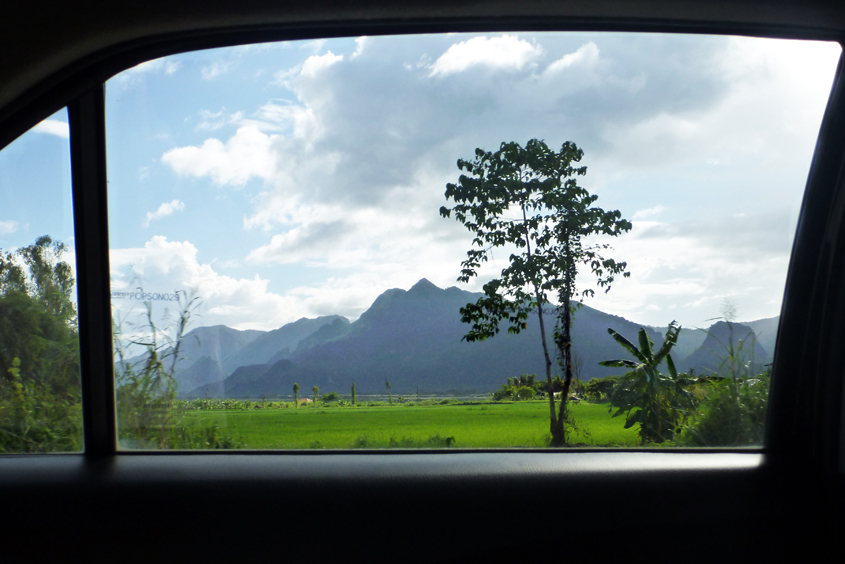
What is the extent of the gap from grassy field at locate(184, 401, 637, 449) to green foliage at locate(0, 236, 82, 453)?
0.47 metres

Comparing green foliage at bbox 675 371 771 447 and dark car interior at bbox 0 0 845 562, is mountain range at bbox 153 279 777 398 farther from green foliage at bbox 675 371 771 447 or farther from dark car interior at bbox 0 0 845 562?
dark car interior at bbox 0 0 845 562

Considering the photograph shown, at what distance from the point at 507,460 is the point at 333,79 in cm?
→ 167

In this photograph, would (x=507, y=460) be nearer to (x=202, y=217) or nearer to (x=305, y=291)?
(x=305, y=291)

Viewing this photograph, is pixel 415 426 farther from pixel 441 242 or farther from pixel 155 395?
pixel 155 395

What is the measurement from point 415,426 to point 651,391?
97 centimetres

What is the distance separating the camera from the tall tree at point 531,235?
2326mm

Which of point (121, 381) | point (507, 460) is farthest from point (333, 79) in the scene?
point (507, 460)

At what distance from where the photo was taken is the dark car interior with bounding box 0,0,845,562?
178cm

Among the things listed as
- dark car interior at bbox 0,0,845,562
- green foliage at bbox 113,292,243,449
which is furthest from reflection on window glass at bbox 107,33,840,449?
dark car interior at bbox 0,0,845,562

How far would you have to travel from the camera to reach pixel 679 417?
2.23m

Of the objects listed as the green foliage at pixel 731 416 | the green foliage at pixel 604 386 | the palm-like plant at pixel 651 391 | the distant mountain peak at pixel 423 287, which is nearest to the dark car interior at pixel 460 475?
the green foliage at pixel 731 416

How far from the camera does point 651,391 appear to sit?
90.5 inches

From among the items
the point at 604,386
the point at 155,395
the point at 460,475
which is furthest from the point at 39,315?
the point at 604,386

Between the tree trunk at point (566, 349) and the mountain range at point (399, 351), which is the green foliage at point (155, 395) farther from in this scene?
the tree trunk at point (566, 349)
